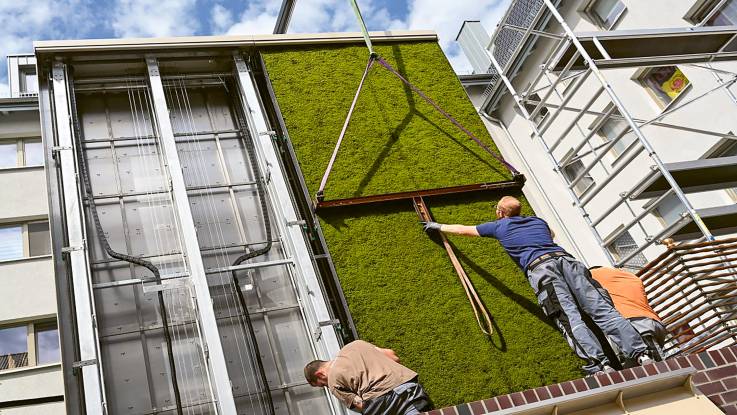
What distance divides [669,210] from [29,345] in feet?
37.3

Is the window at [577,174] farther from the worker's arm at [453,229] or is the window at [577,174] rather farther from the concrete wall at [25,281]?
the concrete wall at [25,281]

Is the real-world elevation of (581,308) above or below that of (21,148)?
below

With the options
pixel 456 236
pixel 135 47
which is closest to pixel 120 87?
pixel 135 47

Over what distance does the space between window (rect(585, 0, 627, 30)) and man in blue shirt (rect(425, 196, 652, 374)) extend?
8531 mm

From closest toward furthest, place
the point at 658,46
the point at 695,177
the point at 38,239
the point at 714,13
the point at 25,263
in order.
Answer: the point at 695,177 → the point at 658,46 → the point at 714,13 → the point at 25,263 → the point at 38,239

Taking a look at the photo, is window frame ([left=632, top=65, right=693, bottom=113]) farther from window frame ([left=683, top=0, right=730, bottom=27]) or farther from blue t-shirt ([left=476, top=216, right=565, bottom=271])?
blue t-shirt ([left=476, top=216, right=565, bottom=271])

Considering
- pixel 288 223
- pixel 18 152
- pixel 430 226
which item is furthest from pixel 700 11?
pixel 18 152

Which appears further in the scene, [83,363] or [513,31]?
[513,31]

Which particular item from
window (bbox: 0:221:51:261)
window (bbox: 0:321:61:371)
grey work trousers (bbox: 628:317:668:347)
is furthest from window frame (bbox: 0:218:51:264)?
grey work trousers (bbox: 628:317:668:347)

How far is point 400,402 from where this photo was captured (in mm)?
4719

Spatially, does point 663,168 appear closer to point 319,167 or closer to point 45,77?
point 319,167

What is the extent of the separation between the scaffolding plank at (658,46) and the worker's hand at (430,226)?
9.57 feet

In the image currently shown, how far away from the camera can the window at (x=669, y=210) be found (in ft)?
A: 33.7

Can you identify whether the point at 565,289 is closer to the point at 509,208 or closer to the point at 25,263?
the point at 509,208
